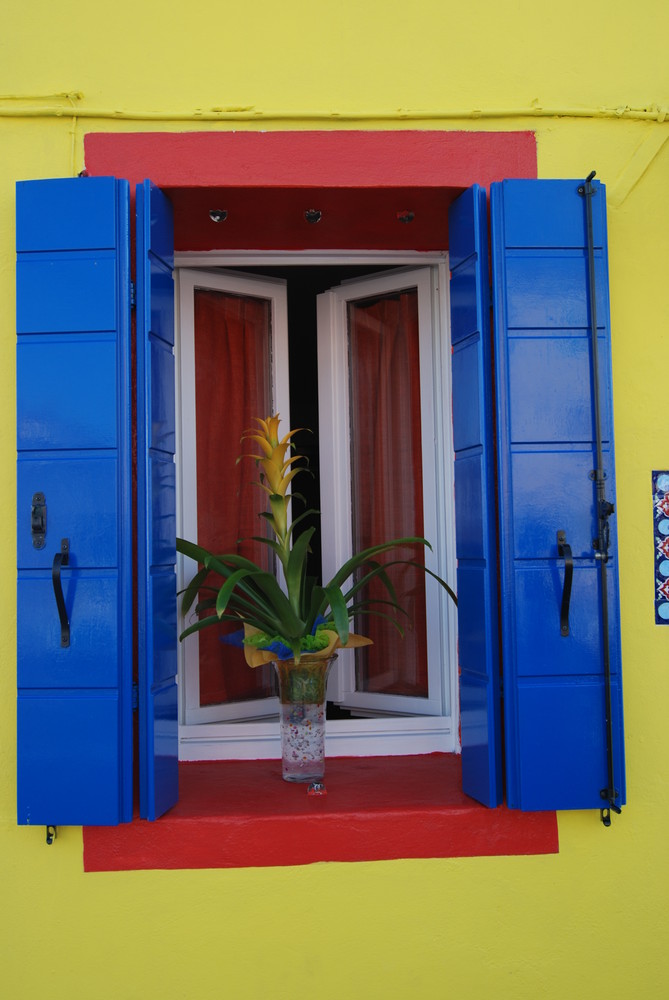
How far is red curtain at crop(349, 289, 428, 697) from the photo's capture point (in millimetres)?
3555

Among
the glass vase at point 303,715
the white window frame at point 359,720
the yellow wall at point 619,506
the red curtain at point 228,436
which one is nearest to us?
the yellow wall at point 619,506

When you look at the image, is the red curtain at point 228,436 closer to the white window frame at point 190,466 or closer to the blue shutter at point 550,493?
the white window frame at point 190,466

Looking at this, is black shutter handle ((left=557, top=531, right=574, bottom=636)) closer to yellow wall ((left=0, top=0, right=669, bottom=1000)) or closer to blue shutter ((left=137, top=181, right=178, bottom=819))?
yellow wall ((left=0, top=0, right=669, bottom=1000))

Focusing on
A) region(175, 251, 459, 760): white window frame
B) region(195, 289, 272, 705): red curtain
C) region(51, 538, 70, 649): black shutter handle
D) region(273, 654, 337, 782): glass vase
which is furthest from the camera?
region(195, 289, 272, 705): red curtain

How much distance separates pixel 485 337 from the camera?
2814 millimetres

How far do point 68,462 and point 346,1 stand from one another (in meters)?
1.68

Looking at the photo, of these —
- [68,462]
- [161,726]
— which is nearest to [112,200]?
[68,462]

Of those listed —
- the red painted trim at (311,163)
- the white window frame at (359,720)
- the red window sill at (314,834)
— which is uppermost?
the red painted trim at (311,163)

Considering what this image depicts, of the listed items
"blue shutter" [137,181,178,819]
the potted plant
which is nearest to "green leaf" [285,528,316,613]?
the potted plant

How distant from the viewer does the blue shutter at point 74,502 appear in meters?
2.65

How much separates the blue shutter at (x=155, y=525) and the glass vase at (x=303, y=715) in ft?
1.16

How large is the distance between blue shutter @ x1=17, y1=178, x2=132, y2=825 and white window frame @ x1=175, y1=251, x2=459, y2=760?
66 centimetres

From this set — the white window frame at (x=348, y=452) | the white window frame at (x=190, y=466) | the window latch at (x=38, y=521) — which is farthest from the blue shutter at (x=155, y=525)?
the white window frame at (x=348, y=452)

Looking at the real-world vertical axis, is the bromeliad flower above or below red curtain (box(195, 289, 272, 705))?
below
